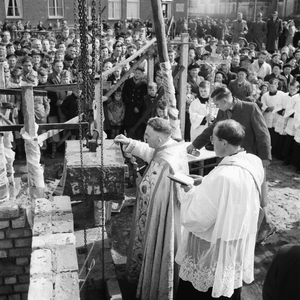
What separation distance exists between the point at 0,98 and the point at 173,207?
441 centimetres

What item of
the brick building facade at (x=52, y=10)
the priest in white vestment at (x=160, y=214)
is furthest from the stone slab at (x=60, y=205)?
the brick building facade at (x=52, y=10)

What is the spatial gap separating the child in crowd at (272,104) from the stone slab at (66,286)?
689cm

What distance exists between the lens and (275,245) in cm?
573

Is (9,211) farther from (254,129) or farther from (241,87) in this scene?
(241,87)

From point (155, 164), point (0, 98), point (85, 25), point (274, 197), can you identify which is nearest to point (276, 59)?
point (274, 197)

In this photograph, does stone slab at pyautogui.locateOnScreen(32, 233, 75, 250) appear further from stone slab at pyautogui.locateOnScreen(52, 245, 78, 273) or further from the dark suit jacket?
the dark suit jacket

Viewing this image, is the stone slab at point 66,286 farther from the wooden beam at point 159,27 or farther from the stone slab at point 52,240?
the wooden beam at point 159,27

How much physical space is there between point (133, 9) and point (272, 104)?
77.4 feet

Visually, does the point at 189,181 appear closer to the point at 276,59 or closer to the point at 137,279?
the point at 137,279

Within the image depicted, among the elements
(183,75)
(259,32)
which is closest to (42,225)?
(183,75)

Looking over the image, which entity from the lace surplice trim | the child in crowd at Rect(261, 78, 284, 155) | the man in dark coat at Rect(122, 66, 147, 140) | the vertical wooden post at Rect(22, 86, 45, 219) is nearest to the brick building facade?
the man in dark coat at Rect(122, 66, 147, 140)

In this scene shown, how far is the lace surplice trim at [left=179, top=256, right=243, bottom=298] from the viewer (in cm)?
356

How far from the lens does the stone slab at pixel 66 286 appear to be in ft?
9.19

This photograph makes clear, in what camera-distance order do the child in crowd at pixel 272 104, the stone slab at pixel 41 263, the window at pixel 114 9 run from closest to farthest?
the stone slab at pixel 41 263
the child in crowd at pixel 272 104
the window at pixel 114 9
